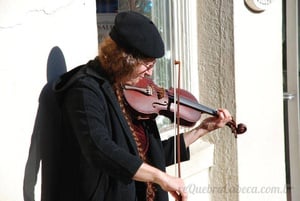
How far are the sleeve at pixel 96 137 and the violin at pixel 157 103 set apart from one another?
32cm

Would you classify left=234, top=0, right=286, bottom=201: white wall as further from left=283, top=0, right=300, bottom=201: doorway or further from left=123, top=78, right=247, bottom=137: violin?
left=123, top=78, right=247, bottom=137: violin

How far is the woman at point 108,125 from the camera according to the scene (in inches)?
76.5

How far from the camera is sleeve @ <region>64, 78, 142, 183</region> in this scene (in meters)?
1.93

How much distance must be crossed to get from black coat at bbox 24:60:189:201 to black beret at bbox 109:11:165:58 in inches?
5.5

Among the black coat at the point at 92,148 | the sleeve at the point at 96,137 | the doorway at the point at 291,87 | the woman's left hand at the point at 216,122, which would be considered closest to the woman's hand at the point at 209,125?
the woman's left hand at the point at 216,122

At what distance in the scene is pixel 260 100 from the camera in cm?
390

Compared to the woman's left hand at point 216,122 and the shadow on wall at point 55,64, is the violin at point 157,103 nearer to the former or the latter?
the woman's left hand at point 216,122

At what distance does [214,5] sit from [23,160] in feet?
5.86

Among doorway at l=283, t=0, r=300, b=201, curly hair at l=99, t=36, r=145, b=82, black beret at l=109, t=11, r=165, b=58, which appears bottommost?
doorway at l=283, t=0, r=300, b=201

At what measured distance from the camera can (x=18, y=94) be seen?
2.24m

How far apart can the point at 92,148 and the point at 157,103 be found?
599 millimetres

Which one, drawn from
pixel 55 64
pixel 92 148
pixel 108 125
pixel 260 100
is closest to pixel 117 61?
pixel 108 125

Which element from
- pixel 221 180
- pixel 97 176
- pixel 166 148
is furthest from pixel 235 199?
pixel 97 176

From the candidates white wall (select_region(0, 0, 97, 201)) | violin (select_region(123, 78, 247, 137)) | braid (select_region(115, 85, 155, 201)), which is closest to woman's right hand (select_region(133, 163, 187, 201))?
braid (select_region(115, 85, 155, 201))
